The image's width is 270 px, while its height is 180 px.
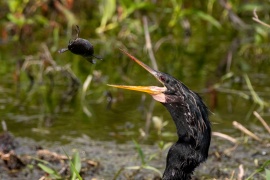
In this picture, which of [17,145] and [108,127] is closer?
[17,145]

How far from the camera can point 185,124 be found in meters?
4.05

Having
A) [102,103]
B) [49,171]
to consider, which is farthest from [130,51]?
[49,171]

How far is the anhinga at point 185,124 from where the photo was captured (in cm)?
403

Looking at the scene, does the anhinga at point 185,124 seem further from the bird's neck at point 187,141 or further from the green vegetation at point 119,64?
the green vegetation at point 119,64

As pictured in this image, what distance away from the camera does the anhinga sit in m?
4.03

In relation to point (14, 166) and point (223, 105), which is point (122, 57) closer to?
point (223, 105)

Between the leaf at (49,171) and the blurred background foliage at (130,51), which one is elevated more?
the blurred background foliage at (130,51)

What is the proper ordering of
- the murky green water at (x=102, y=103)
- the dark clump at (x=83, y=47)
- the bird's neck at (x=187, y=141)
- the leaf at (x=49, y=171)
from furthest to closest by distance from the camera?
the murky green water at (x=102, y=103) < the leaf at (x=49, y=171) < the dark clump at (x=83, y=47) < the bird's neck at (x=187, y=141)

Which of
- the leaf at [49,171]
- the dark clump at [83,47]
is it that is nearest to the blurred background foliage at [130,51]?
the leaf at [49,171]

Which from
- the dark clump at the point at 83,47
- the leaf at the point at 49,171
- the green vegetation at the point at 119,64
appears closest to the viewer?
the dark clump at the point at 83,47

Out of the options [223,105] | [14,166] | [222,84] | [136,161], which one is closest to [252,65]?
[222,84]

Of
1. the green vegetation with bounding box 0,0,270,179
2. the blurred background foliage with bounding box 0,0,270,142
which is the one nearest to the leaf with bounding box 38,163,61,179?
the green vegetation with bounding box 0,0,270,179

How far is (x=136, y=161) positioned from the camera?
5.61 metres

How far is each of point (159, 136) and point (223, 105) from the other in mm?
978
